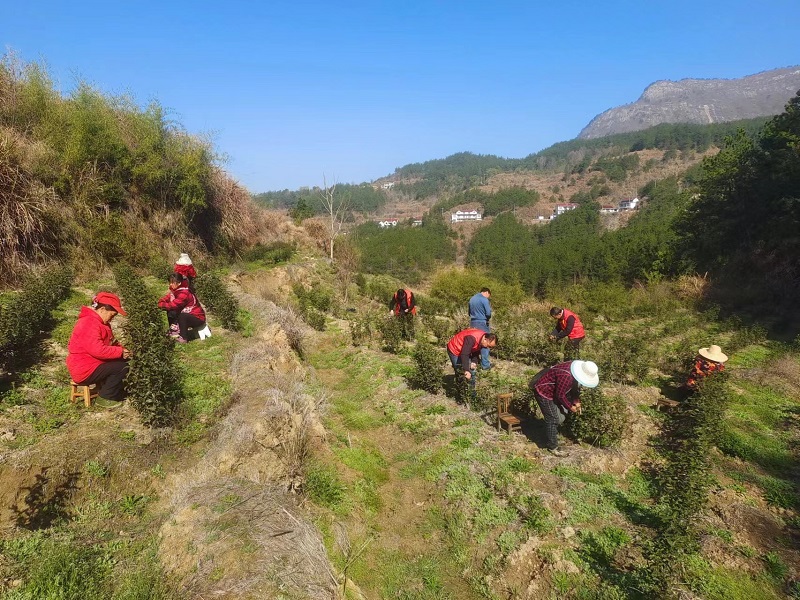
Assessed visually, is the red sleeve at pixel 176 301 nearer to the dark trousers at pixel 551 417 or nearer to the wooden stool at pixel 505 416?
the wooden stool at pixel 505 416

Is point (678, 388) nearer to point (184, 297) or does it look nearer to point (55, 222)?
point (184, 297)

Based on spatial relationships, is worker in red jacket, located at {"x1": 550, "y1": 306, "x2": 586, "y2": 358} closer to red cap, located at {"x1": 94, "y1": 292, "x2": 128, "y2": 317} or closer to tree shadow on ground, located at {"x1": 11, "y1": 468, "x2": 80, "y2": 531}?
red cap, located at {"x1": 94, "y1": 292, "x2": 128, "y2": 317}

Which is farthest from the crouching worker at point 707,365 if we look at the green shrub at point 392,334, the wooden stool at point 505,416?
the green shrub at point 392,334

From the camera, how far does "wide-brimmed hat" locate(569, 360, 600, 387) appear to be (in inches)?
207

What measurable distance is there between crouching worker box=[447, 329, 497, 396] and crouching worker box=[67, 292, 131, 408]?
502cm

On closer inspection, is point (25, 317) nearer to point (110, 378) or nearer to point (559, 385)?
point (110, 378)

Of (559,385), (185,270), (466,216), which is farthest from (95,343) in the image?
(466,216)

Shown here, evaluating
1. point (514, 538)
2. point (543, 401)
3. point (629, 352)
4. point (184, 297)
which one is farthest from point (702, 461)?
point (184, 297)

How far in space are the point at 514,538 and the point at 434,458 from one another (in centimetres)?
174

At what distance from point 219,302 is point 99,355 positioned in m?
4.30

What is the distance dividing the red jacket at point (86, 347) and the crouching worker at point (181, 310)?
227 centimetres

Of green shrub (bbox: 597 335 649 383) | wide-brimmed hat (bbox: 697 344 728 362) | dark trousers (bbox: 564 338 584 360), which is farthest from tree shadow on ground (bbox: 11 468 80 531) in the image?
wide-brimmed hat (bbox: 697 344 728 362)

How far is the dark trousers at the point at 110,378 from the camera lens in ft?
16.9

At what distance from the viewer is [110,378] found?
5289 mm
